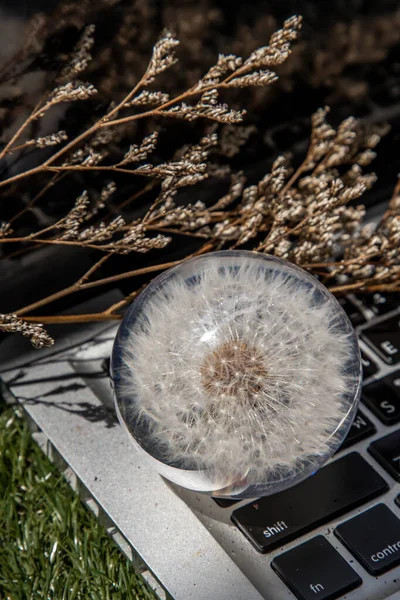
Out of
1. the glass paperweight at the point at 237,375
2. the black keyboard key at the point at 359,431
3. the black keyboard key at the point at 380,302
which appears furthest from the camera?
the black keyboard key at the point at 380,302

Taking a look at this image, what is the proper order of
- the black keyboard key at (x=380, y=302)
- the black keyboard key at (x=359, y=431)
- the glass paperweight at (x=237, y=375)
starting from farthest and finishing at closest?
the black keyboard key at (x=380, y=302), the black keyboard key at (x=359, y=431), the glass paperweight at (x=237, y=375)

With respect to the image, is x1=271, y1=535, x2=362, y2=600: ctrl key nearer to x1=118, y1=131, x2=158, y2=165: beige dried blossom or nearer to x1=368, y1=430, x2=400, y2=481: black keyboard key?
x1=368, y1=430, x2=400, y2=481: black keyboard key

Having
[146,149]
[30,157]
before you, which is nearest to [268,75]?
[146,149]

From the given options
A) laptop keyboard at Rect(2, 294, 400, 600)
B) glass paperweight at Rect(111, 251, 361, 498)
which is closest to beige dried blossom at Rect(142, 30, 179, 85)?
glass paperweight at Rect(111, 251, 361, 498)

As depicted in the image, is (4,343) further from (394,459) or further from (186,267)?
(394,459)

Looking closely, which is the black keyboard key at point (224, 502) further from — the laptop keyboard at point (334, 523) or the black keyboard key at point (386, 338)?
the black keyboard key at point (386, 338)

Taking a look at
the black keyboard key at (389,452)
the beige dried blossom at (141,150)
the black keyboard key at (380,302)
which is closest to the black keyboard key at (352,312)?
the black keyboard key at (380,302)

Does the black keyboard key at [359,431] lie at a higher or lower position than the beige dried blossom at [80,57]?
lower
